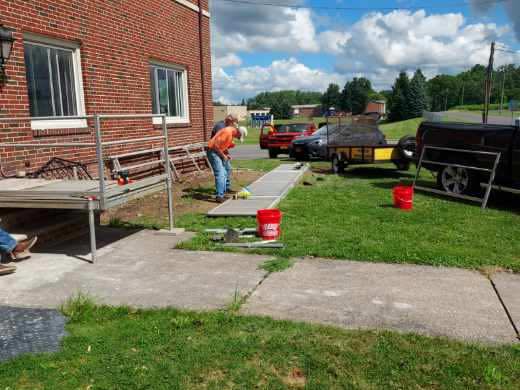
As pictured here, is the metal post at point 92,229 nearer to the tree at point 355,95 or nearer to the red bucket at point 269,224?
the red bucket at point 269,224

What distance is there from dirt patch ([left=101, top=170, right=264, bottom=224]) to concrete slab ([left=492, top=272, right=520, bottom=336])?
5000mm

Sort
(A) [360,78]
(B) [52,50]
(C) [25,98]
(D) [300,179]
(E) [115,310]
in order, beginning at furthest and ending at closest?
(A) [360,78], (D) [300,179], (B) [52,50], (C) [25,98], (E) [115,310]

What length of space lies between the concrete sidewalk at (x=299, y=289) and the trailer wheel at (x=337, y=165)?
8.68 m

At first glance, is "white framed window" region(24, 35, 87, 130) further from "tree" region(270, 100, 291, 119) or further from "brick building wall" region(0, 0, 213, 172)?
"tree" region(270, 100, 291, 119)

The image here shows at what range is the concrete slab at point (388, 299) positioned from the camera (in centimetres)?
385

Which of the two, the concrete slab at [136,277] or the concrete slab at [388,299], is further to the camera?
the concrete slab at [136,277]

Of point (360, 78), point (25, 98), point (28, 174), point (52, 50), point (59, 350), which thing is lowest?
point (59, 350)

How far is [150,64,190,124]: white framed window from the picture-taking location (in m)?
11.6

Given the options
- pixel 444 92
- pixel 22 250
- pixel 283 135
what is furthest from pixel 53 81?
pixel 444 92

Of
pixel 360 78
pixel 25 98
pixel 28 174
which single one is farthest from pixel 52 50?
pixel 360 78

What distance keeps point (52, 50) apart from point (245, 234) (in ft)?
15.2

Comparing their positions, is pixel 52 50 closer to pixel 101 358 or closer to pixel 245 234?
pixel 245 234

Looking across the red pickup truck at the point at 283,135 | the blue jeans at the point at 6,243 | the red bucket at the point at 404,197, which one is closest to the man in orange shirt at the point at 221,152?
the red bucket at the point at 404,197

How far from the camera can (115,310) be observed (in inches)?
166
